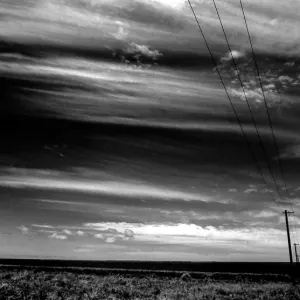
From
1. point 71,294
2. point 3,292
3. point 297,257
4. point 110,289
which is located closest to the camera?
point 3,292

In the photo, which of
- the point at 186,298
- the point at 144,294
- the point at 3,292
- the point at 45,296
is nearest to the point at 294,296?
the point at 186,298

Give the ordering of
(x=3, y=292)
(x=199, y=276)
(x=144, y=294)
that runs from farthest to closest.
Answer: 1. (x=199, y=276)
2. (x=144, y=294)
3. (x=3, y=292)

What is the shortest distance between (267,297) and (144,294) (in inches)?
359

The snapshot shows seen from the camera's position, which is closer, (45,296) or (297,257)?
(45,296)

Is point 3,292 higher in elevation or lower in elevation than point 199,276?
higher

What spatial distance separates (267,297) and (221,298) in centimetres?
404

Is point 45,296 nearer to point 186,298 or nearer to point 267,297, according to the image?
point 186,298

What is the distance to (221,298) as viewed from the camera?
21.9 meters

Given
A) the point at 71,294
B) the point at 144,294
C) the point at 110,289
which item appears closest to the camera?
the point at 71,294

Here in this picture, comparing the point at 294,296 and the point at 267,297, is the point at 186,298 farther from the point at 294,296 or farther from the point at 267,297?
the point at 294,296

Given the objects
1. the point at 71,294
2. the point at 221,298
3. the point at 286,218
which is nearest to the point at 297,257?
the point at 286,218

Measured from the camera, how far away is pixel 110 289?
24344 mm

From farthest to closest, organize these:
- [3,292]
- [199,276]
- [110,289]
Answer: [199,276] → [110,289] → [3,292]

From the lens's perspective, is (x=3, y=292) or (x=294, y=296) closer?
(x=3, y=292)
